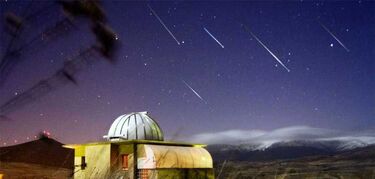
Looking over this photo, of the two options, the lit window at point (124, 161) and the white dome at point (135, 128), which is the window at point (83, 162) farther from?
the lit window at point (124, 161)

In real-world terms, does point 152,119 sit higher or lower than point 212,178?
higher

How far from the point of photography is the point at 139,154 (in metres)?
25.7

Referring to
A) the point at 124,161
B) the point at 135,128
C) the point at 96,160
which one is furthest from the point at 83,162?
the point at 135,128

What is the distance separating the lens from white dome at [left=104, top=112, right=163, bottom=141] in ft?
89.3

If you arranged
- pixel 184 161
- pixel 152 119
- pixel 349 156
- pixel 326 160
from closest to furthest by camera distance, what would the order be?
pixel 184 161, pixel 152 119, pixel 326 160, pixel 349 156

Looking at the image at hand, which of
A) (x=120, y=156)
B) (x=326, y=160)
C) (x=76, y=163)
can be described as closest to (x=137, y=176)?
(x=120, y=156)

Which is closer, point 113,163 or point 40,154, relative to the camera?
point 113,163

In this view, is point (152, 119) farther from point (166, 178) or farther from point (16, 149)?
point (16, 149)

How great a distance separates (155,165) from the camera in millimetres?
24938

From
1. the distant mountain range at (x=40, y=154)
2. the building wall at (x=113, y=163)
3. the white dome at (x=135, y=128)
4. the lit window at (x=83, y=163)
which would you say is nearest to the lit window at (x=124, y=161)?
the building wall at (x=113, y=163)

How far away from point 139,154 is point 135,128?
7.48ft

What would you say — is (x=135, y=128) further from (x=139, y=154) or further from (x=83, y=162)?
(x=83, y=162)

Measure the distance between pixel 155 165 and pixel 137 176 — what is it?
164 cm

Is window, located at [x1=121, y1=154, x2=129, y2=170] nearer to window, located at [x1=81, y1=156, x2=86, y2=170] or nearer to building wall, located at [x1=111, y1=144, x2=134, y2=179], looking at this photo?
building wall, located at [x1=111, y1=144, x2=134, y2=179]
